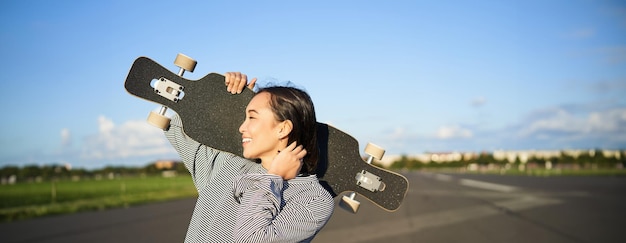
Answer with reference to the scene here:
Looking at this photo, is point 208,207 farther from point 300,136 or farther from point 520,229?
point 520,229

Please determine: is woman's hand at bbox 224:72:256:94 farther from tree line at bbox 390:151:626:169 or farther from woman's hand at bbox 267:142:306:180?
tree line at bbox 390:151:626:169

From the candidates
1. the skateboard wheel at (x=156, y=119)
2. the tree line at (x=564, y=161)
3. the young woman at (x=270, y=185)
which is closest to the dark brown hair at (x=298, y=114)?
the young woman at (x=270, y=185)

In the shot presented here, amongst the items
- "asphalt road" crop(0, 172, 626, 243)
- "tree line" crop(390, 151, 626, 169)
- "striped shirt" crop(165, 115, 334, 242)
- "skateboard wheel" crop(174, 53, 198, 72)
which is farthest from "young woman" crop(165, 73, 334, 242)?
"tree line" crop(390, 151, 626, 169)

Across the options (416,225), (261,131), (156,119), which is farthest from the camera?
(416,225)

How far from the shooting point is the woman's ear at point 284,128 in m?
2.69

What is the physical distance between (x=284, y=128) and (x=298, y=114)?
8cm

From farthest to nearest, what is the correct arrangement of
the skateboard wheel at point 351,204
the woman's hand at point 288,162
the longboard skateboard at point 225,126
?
the skateboard wheel at point 351,204
the longboard skateboard at point 225,126
the woman's hand at point 288,162

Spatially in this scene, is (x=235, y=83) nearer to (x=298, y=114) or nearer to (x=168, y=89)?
(x=168, y=89)

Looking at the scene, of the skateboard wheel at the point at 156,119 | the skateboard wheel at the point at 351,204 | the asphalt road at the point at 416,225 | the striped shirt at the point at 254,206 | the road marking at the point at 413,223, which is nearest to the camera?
the striped shirt at the point at 254,206

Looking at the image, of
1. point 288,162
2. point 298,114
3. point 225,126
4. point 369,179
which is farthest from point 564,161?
point 288,162

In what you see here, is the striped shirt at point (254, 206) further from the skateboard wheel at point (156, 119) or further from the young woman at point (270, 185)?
the skateboard wheel at point (156, 119)

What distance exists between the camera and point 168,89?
3236 mm

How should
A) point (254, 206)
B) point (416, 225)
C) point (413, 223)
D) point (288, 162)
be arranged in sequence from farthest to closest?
point (413, 223), point (416, 225), point (288, 162), point (254, 206)

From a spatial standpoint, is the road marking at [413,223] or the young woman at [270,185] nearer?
the young woman at [270,185]
